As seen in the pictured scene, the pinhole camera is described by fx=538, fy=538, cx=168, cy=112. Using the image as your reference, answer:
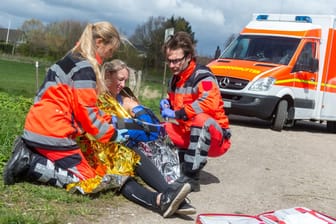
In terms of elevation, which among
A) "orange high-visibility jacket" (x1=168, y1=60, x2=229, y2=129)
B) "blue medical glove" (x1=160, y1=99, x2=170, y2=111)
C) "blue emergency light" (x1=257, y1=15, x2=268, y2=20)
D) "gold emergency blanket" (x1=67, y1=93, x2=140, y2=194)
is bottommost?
"gold emergency blanket" (x1=67, y1=93, x2=140, y2=194)

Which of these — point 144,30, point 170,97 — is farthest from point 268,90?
point 144,30

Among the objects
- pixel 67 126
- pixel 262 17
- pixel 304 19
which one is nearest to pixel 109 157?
pixel 67 126

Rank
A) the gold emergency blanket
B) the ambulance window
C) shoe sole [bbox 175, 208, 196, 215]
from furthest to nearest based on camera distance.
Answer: the ambulance window
the gold emergency blanket
shoe sole [bbox 175, 208, 196, 215]

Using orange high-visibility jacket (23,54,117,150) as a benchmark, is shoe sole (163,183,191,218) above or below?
below

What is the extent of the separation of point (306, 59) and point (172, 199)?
8.71 m

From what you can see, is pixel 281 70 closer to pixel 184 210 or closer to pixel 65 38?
pixel 184 210

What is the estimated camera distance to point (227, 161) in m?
7.75

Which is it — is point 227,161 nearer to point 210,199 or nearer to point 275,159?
point 275,159

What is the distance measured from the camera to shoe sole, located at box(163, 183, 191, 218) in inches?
180

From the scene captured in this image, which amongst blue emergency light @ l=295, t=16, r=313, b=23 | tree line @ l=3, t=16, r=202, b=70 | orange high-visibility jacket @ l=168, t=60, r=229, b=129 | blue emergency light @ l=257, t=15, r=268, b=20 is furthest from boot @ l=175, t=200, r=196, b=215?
tree line @ l=3, t=16, r=202, b=70

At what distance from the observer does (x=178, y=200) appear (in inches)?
183

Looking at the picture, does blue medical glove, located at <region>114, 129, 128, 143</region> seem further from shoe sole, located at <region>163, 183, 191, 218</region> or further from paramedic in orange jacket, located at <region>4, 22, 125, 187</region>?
shoe sole, located at <region>163, 183, 191, 218</region>

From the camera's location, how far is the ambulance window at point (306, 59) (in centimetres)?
1237

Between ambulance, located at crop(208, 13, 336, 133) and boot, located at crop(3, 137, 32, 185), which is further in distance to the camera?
ambulance, located at crop(208, 13, 336, 133)
